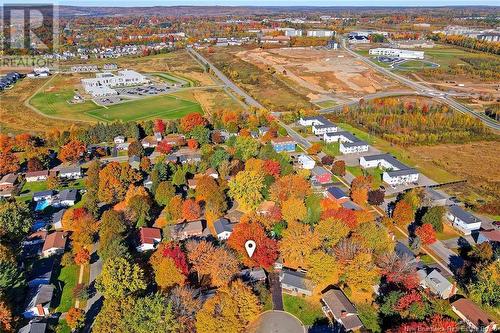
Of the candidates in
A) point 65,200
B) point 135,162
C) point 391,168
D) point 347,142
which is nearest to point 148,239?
point 65,200

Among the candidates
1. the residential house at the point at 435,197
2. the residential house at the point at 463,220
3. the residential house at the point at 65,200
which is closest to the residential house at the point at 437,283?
the residential house at the point at 463,220

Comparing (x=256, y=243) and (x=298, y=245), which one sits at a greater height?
(x=298, y=245)

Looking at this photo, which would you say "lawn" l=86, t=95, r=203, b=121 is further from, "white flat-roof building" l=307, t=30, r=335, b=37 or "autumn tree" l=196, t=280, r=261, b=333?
"white flat-roof building" l=307, t=30, r=335, b=37

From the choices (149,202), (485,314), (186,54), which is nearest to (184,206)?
(149,202)

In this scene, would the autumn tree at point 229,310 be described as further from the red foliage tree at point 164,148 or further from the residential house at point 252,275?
the red foliage tree at point 164,148

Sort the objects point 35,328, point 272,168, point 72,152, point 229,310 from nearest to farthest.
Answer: point 229,310
point 35,328
point 272,168
point 72,152

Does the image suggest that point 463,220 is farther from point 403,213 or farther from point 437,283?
point 437,283

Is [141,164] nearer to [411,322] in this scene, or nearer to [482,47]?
[411,322]
